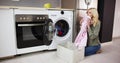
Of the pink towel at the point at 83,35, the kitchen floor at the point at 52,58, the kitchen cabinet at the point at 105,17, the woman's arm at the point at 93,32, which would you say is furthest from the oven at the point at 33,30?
the kitchen cabinet at the point at 105,17

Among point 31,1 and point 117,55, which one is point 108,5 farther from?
point 31,1

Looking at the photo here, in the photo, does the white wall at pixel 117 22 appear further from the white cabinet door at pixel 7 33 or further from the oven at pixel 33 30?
the white cabinet door at pixel 7 33

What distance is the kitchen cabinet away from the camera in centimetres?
263

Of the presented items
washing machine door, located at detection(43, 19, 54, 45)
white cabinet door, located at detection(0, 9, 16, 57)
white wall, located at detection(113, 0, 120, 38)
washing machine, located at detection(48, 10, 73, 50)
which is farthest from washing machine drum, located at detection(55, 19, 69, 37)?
white wall, located at detection(113, 0, 120, 38)

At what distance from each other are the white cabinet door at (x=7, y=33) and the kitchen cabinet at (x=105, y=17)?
6.11 feet

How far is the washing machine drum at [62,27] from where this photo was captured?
2.33m

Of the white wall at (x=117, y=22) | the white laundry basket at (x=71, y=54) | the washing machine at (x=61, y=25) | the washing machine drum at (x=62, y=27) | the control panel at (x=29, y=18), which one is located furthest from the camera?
the white wall at (x=117, y=22)

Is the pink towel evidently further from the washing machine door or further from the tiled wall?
the tiled wall

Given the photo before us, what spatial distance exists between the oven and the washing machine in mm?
93

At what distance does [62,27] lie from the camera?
242cm

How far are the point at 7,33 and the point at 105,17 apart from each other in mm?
2056

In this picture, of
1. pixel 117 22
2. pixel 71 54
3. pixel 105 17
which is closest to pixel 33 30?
pixel 71 54

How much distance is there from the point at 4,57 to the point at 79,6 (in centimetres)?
165

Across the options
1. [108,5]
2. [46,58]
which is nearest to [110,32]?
[108,5]
